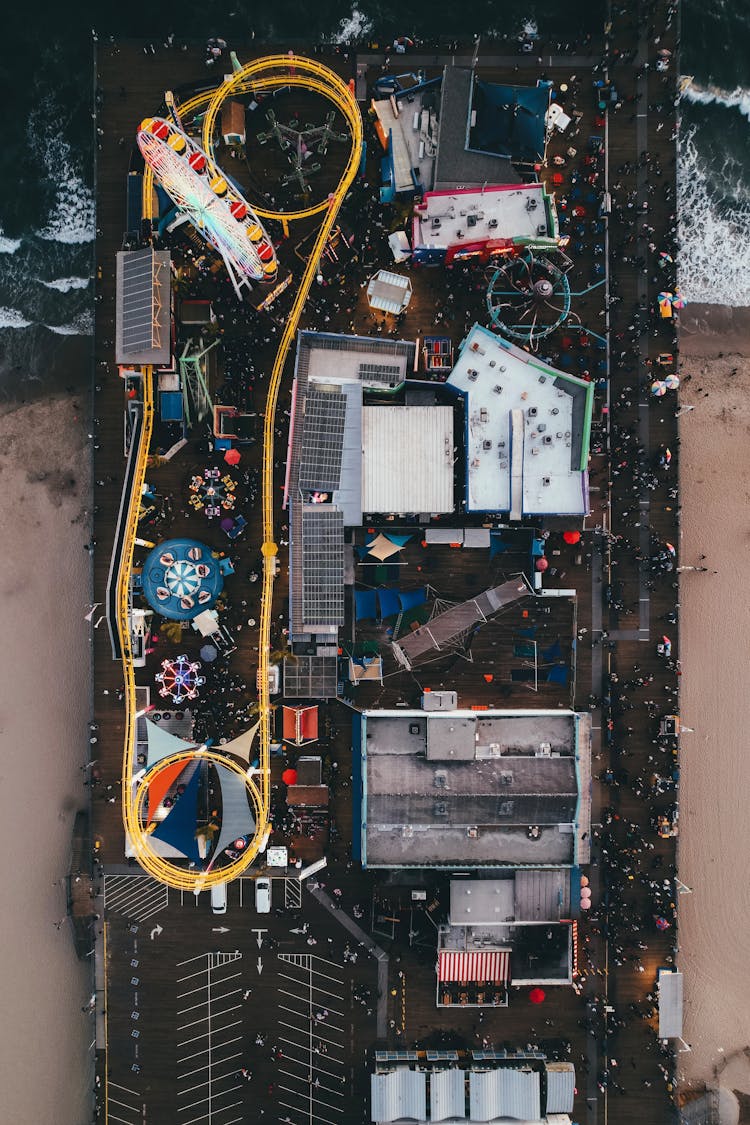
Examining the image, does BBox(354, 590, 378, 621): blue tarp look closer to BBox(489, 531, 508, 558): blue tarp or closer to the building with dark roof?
the building with dark roof

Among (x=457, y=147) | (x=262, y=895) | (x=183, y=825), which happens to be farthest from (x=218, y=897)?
(x=457, y=147)

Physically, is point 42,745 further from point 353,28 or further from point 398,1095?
point 353,28

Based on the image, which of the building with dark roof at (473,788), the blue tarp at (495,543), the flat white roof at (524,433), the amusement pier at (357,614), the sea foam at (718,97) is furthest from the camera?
the sea foam at (718,97)

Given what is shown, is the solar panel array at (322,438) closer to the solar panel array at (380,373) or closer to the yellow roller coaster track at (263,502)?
the solar panel array at (380,373)

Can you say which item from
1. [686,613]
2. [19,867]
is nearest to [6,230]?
[19,867]

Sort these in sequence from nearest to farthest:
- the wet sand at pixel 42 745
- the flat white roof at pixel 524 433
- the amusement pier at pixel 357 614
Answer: the flat white roof at pixel 524 433 < the amusement pier at pixel 357 614 < the wet sand at pixel 42 745

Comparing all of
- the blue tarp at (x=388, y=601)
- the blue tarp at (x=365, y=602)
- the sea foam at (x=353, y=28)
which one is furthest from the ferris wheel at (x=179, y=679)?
the sea foam at (x=353, y=28)
